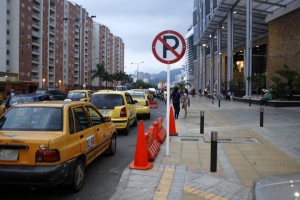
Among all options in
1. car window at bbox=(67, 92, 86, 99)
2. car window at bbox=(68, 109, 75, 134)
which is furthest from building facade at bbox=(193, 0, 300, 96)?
car window at bbox=(68, 109, 75, 134)

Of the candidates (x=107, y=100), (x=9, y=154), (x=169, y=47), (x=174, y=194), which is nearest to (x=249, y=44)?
(x=107, y=100)

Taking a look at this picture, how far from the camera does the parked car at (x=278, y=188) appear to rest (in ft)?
9.89

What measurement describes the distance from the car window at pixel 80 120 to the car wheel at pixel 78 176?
0.61m

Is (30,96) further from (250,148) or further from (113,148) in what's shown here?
(250,148)

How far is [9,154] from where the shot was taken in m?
5.32

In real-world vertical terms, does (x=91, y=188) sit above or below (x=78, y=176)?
below

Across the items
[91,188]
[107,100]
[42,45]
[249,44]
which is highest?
[42,45]

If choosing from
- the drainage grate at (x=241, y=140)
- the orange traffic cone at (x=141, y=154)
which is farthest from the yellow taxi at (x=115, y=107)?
the orange traffic cone at (x=141, y=154)

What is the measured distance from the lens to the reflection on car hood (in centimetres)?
302

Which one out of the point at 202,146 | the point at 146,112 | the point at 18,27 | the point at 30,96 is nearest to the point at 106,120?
the point at 202,146

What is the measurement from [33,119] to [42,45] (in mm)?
86183

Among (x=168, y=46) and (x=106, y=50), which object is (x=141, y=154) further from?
(x=106, y=50)

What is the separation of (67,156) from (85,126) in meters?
1.26

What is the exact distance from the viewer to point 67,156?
554 centimetres
